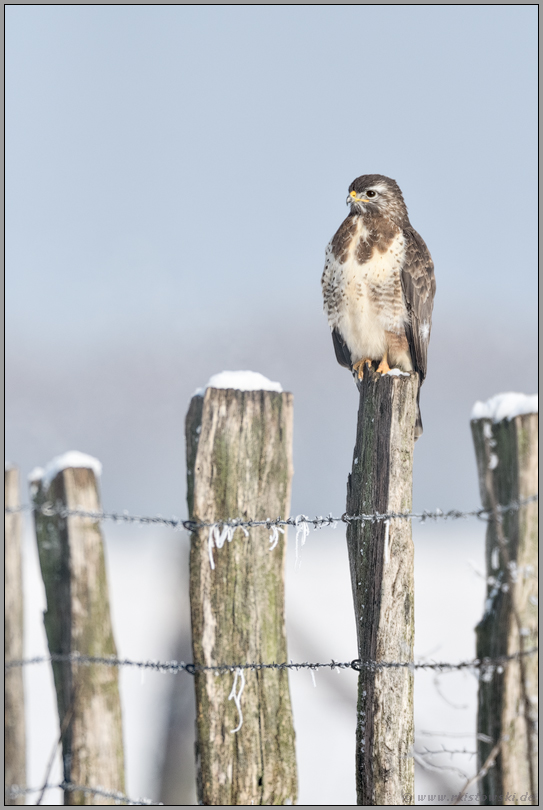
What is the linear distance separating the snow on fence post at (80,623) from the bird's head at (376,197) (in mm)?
2224

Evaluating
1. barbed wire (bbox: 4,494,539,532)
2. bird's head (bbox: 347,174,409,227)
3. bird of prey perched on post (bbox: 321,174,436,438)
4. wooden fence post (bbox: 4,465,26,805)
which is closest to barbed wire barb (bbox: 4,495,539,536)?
barbed wire (bbox: 4,494,539,532)

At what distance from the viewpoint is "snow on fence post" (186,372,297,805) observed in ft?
8.23

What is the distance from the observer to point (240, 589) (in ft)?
8.50

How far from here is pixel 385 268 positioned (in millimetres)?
3941

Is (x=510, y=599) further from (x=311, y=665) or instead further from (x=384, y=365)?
(x=384, y=365)

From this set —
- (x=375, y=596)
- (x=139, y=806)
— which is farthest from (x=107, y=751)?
(x=375, y=596)

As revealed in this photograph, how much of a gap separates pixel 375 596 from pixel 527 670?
2.84ft

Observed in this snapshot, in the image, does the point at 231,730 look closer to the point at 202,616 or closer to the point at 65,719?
the point at 202,616

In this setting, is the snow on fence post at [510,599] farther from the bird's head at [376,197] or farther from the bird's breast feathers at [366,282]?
the bird's head at [376,197]

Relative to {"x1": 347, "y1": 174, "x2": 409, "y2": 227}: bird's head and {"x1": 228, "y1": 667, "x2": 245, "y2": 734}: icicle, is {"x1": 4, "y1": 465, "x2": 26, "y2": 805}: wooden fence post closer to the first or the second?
{"x1": 228, "y1": 667, "x2": 245, "y2": 734}: icicle

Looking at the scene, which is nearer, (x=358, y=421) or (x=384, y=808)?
(x=384, y=808)

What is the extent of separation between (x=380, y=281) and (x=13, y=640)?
277 cm

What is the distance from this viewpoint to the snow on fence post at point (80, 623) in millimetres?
2947

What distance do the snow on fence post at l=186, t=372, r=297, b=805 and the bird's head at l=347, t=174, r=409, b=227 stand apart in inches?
73.7
